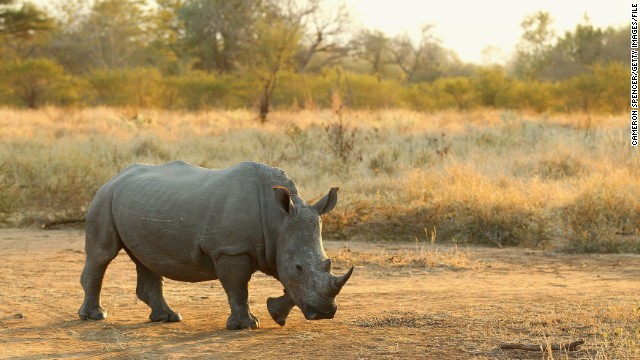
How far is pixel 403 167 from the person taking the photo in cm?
1691

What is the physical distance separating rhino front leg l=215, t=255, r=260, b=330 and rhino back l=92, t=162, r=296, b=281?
2.8 inches

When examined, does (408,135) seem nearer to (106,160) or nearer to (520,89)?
(106,160)

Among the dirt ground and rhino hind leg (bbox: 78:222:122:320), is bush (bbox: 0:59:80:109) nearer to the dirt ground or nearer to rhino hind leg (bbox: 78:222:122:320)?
the dirt ground

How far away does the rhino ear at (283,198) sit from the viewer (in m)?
6.88

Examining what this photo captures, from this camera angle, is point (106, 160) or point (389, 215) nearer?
point (389, 215)

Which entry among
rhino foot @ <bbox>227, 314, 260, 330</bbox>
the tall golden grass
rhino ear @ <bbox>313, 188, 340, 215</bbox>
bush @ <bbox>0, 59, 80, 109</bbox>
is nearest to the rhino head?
rhino ear @ <bbox>313, 188, 340, 215</bbox>

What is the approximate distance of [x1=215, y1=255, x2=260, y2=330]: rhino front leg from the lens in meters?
6.95

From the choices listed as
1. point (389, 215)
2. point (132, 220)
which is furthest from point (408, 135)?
point (132, 220)

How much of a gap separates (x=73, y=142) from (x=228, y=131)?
422 centimetres

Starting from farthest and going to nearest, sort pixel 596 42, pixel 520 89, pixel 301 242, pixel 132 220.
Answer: pixel 596 42 → pixel 520 89 → pixel 132 220 → pixel 301 242

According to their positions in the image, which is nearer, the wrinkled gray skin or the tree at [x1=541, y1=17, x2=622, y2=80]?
the wrinkled gray skin

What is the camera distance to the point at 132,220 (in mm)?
7430

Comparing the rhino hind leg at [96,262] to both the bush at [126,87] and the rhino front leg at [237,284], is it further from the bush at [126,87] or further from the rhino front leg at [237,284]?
the bush at [126,87]

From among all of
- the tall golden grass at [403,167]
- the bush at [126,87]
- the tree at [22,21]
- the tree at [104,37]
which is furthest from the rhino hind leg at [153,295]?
the tree at [104,37]
